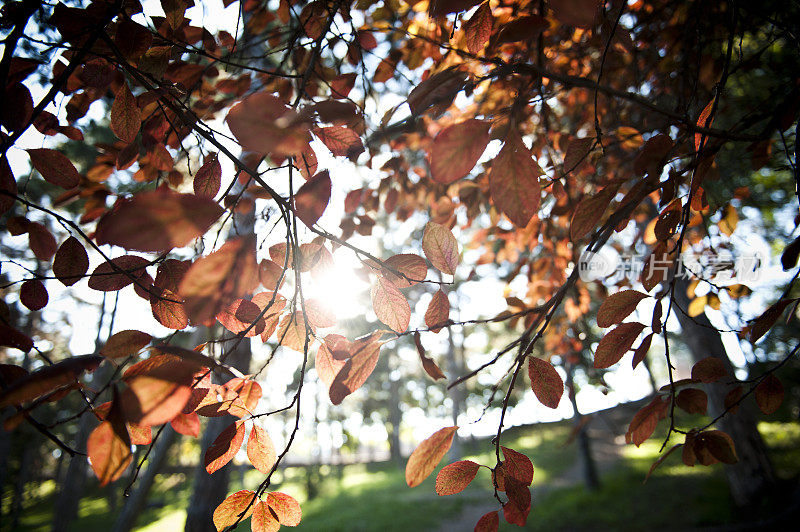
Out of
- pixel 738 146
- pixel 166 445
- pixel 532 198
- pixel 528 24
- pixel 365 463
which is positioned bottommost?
pixel 365 463

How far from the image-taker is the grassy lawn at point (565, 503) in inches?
193

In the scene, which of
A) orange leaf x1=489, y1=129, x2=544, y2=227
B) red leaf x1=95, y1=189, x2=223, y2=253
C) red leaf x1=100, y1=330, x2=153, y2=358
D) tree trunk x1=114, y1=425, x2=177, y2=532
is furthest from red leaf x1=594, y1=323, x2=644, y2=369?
tree trunk x1=114, y1=425, x2=177, y2=532

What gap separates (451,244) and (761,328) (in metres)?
0.61

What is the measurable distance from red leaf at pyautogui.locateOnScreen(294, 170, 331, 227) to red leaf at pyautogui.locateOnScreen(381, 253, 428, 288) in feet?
0.76

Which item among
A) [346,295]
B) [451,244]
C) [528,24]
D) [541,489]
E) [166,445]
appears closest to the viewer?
[528,24]

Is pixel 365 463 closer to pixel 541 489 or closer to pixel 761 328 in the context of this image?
pixel 541 489

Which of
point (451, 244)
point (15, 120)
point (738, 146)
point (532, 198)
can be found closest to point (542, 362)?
point (451, 244)

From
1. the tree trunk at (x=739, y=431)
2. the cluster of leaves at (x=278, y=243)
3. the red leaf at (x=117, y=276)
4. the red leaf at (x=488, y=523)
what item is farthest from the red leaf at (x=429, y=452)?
the tree trunk at (x=739, y=431)

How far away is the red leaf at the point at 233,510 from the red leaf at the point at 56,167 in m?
0.65

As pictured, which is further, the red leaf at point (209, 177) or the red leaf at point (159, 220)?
the red leaf at point (209, 177)

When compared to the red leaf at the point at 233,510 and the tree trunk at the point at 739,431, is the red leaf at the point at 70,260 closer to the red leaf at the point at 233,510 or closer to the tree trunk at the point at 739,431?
the red leaf at the point at 233,510

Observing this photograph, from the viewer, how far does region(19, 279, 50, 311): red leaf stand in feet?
2.47

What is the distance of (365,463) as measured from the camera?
61.1 feet

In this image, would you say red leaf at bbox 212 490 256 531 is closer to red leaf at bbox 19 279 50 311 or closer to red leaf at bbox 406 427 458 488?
red leaf at bbox 406 427 458 488
